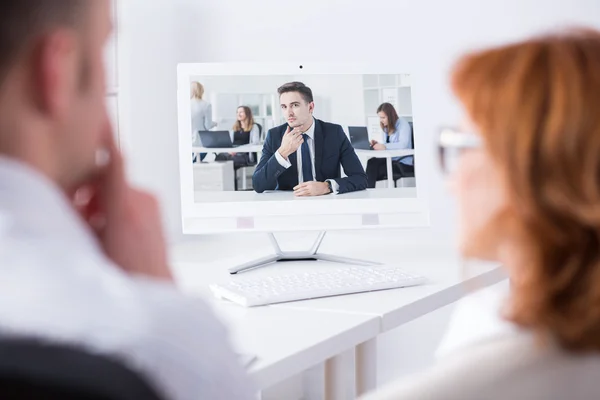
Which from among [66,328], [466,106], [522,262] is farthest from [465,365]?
[66,328]

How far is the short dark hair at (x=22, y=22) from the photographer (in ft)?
2.17

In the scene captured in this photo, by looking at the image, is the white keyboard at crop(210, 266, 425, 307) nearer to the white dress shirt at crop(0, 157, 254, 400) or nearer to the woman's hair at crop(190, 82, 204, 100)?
the woman's hair at crop(190, 82, 204, 100)

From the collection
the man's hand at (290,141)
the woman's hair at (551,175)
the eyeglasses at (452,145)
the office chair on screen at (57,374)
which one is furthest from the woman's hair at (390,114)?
the office chair on screen at (57,374)

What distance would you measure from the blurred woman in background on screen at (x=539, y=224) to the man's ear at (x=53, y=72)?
1.25 ft

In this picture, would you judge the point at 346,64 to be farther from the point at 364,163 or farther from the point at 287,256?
the point at 287,256

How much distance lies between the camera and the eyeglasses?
1007 millimetres

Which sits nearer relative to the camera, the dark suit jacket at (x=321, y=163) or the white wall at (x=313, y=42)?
the dark suit jacket at (x=321, y=163)

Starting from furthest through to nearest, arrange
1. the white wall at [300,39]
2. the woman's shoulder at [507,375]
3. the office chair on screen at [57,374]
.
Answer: the white wall at [300,39] < the woman's shoulder at [507,375] < the office chair on screen at [57,374]

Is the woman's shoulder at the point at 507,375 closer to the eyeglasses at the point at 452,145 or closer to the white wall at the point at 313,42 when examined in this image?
the eyeglasses at the point at 452,145

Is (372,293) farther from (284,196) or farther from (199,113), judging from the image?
(199,113)

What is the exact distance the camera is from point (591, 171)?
0.77 metres

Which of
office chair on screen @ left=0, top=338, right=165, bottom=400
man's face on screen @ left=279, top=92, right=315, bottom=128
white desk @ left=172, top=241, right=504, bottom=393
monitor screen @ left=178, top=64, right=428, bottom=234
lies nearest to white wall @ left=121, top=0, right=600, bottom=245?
white desk @ left=172, top=241, right=504, bottom=393

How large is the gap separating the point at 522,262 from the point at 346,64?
1.47 m

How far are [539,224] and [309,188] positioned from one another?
143 centimetres
